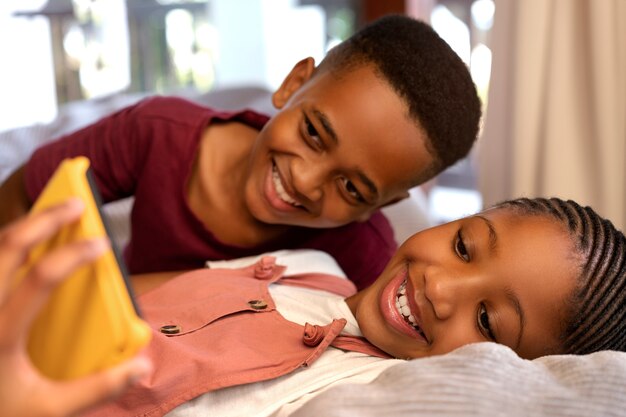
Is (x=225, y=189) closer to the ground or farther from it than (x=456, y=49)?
closer to the ground

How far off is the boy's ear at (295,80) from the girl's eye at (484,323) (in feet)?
2.29

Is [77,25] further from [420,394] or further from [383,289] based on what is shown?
[420,394]

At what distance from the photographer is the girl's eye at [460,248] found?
104 centimetres

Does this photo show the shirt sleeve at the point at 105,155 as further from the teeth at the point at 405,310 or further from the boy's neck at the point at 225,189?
the teeth at the point at 405,310

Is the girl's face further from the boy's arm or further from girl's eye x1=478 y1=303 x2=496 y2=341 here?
the boy's arm

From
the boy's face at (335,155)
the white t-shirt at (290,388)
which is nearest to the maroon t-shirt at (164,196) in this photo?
the boy's face at (335,155)

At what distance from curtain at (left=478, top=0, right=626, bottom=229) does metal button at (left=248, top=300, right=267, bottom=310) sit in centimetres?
77

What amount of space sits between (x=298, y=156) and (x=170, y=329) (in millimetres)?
456

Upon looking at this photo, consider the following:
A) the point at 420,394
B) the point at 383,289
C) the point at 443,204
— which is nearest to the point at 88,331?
the point at 420,394

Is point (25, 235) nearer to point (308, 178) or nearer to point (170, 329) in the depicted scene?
point (170, 329)

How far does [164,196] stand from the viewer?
5.09ft

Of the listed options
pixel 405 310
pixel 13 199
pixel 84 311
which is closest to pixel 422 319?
pixel 405 310

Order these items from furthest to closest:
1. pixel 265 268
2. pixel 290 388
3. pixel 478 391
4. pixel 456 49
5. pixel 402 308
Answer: pixel 456 49, pixel 265 268, pixel 402 308, pixel 290 388, pixel 478 391

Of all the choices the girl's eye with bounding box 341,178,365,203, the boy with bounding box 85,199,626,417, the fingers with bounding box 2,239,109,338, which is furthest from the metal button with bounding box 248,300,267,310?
the fingers with bounding box 2,239,109,338
